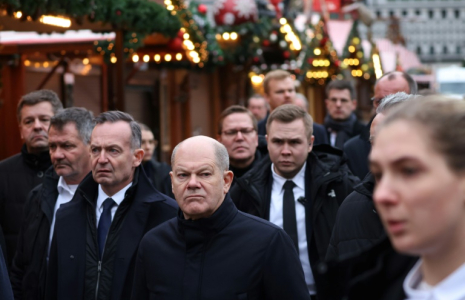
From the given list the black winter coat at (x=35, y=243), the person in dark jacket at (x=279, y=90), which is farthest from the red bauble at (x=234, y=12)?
the black winter coat at (x=35, y=243)

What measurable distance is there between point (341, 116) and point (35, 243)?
17.0ft

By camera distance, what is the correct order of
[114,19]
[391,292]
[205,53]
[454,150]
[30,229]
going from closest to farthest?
[454,150]
[391,292]
[30,229]
[114,19]
[205,53]

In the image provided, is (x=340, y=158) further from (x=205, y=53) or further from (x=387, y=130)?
(x=205, y=53)

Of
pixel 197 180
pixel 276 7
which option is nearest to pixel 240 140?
pixel 197 180

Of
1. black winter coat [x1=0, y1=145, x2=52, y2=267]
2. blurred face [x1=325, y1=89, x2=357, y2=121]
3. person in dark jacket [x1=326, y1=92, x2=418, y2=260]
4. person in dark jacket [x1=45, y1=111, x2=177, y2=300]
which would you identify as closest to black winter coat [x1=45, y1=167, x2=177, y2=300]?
person in dark jacket [x1=45, y1=111, x2=177, y2=300]

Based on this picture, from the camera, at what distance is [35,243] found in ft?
20.1

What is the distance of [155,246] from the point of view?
14.8 feet

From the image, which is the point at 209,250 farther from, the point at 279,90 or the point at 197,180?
the point at 279,90

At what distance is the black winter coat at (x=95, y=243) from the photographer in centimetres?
525

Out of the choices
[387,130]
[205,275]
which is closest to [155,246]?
[205,275]

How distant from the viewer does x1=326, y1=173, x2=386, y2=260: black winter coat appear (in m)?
4.55

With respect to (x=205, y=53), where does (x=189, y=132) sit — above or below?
below

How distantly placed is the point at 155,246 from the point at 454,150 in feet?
8.37

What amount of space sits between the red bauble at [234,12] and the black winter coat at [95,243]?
9035 millimetres
